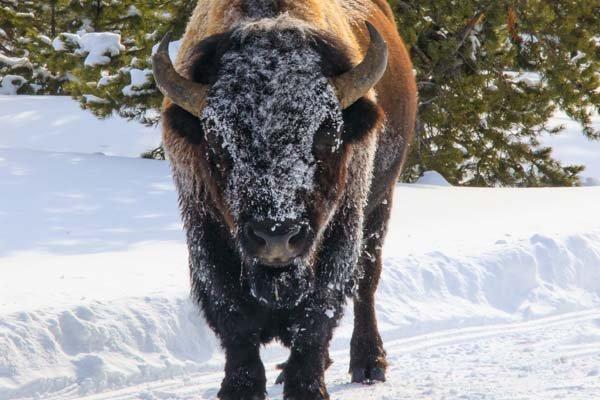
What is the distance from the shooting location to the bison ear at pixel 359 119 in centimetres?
416

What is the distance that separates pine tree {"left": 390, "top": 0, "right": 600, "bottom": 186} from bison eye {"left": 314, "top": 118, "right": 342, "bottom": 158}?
7.34 metres

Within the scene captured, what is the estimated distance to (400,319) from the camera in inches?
247

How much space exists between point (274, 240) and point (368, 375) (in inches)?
72.9

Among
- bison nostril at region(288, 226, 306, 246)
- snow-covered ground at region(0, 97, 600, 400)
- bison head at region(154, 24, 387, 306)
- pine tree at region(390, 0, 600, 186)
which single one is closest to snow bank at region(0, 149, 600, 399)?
snow-covered ground at region(0, 97, 600, 400)

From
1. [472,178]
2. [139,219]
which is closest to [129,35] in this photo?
[472,178]

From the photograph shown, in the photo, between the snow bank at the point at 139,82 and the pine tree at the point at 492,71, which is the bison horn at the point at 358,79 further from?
the pine tree at the point at 492,71

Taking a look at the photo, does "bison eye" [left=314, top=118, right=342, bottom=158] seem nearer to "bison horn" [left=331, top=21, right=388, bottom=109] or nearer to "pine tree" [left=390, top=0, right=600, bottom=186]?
"bison horn" [left=331, top=21, right=388, bottom=109]

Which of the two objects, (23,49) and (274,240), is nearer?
(274,240)

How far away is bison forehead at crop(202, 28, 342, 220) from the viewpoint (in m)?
3.80

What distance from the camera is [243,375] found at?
438cm

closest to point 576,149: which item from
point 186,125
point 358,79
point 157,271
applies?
point 157,271

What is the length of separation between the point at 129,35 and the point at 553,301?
34.1ft

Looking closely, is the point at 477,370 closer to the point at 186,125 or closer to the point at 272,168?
the point at 272,168

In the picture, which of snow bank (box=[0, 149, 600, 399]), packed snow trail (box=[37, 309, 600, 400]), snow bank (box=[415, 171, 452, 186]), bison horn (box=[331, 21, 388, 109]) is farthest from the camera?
snow bank (box=[415, 171, 452, 186])
